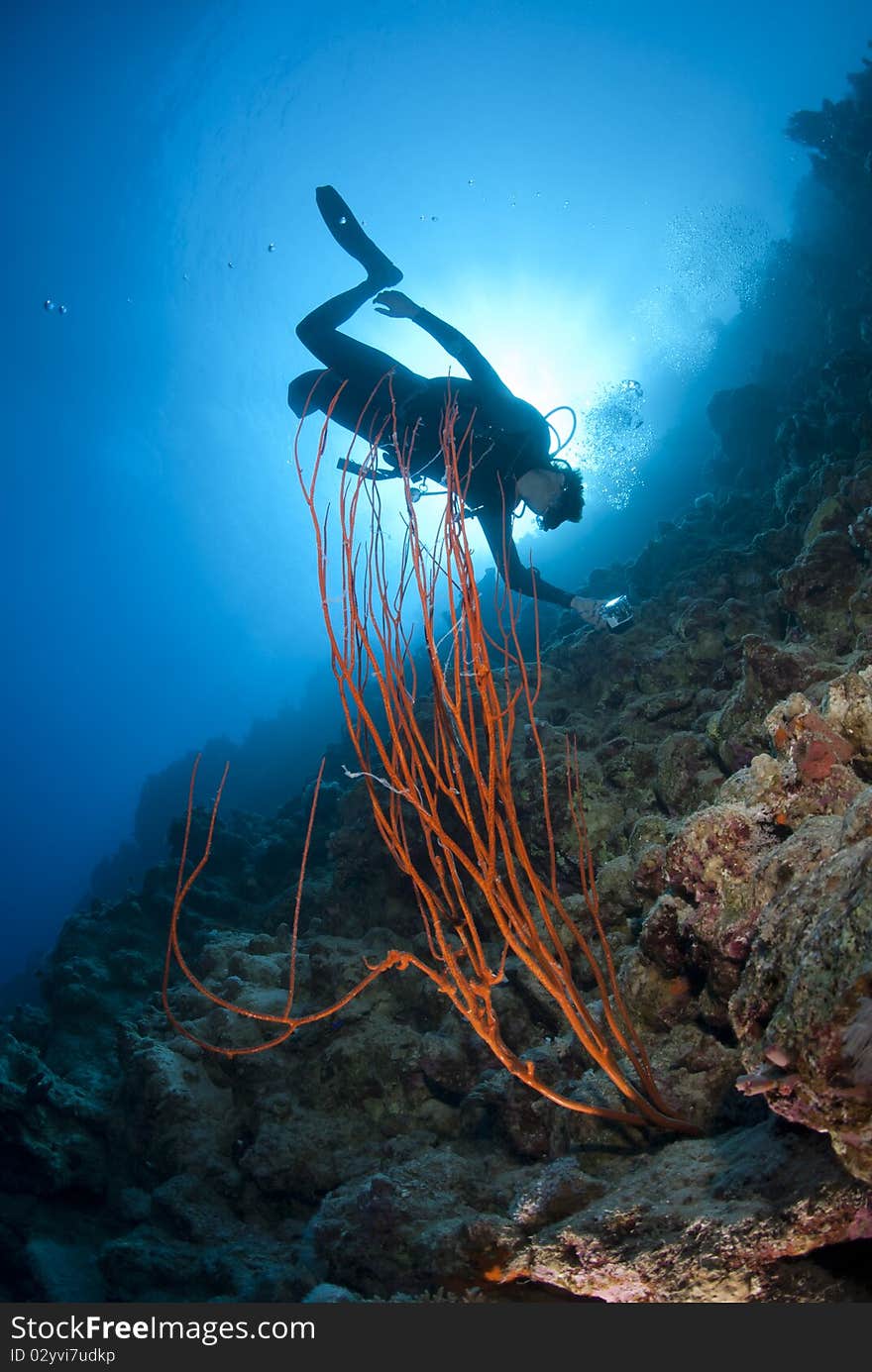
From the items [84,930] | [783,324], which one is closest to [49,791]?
[84,930]

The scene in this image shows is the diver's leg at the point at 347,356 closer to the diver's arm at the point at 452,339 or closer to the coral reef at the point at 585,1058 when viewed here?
the diver's arm at the point at 452,339

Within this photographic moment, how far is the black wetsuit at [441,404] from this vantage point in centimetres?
543

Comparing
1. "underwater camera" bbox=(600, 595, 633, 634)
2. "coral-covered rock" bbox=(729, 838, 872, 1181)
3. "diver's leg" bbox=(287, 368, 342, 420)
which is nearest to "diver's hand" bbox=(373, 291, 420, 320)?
"diver's leg" bbox=(287, 368, 342, 420)

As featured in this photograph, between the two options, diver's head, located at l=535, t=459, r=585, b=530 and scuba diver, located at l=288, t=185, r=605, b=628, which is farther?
diver's head, located at l=535, t=459, r=585, b=530

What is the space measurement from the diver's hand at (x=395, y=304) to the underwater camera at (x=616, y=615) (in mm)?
3764

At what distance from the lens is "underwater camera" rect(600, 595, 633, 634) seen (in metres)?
6.75

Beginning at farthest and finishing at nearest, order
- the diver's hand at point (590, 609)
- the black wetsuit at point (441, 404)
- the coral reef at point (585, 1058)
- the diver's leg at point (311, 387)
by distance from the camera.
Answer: the diver's hand at point (590, 609), the diver's leg at point (311, 387), the black wetsuit at point (441, 404), the coral reef at point (585, 1058)

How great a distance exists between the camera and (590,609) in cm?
661

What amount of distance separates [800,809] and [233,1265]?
3468 mm

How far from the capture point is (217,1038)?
174 inches

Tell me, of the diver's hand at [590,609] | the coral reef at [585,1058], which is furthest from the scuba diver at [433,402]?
the coral reef at [585,1058]

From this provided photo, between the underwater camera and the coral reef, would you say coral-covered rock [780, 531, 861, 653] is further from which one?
the underwater camera

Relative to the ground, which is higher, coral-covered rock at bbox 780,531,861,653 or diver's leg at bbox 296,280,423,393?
diver's leg at bbox 296,280,423,393

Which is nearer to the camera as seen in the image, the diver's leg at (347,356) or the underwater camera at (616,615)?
the diver's leg at (347,356)
